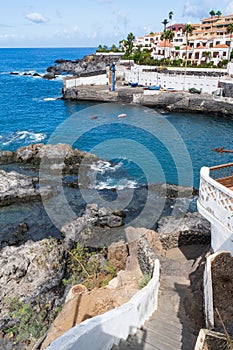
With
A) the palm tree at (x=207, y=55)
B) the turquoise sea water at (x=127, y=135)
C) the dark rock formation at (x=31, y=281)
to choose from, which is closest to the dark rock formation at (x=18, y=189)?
the turquoise sea water at (x=127, y=135)

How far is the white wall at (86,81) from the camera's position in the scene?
203 ft

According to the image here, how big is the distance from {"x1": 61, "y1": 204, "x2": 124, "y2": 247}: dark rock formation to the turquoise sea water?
5.45m

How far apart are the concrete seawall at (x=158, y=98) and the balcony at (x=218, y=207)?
41.9 metres

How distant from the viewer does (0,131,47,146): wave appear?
3671 cm

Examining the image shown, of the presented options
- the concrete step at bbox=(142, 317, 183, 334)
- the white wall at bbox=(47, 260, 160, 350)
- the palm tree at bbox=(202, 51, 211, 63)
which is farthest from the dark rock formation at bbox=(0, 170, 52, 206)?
the palm tree at bbox=(202, 51, 211, 63)

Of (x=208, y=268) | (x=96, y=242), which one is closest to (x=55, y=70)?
(x=96, y=242)

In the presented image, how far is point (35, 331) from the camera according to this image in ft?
38.3

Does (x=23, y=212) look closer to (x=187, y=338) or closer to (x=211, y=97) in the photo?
(x=187, y=338)

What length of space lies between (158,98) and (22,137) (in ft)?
89.8

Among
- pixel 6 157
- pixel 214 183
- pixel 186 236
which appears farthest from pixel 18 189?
pixel 214 183

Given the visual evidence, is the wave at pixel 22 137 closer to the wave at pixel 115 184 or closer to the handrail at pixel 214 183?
the wave at pixel 115 184

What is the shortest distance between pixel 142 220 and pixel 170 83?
4502 cm

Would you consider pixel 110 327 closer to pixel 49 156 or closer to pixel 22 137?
pixel 49 156

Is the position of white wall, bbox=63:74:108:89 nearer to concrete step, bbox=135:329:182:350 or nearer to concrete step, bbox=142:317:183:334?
concrete step, bbox=142:317:183:334
